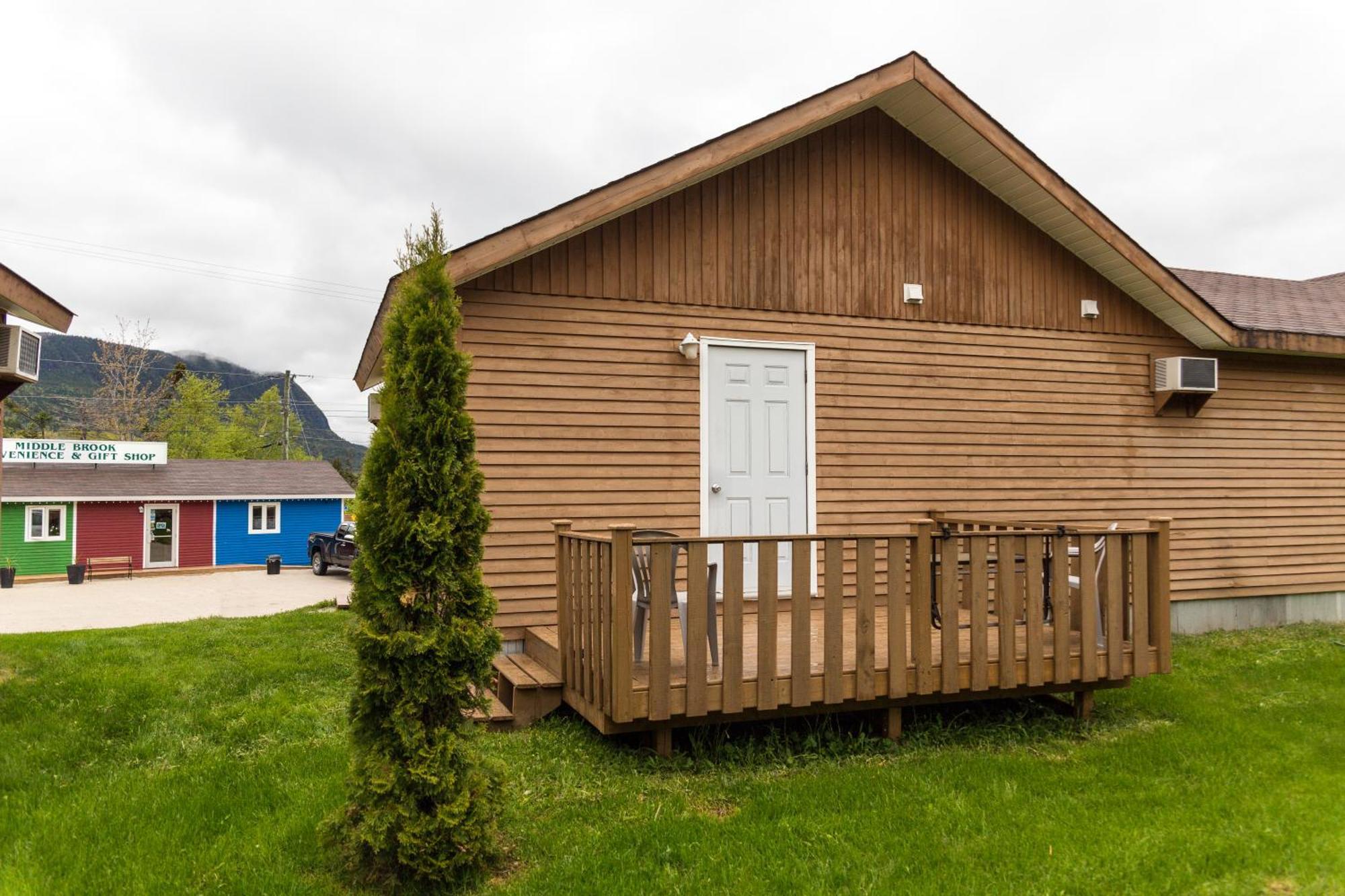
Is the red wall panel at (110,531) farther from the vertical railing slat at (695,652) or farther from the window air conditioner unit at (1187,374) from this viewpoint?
the window air conditioner unit at (1187,374)

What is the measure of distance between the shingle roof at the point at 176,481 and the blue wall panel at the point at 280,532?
17.1 inches

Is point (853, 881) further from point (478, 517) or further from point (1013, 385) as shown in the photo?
point (1013, 385)

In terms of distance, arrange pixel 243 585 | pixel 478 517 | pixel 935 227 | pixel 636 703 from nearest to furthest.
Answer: pixel 478 517 → pixel 636 703 → pixel 935 227 → pixel 243 585

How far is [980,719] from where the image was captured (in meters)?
5.43

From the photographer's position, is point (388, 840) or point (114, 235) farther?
point (114, 235)

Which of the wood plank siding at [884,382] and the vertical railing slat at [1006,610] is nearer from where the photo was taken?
the vertical railing slat at [1006,610]

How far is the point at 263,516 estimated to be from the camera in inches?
1024

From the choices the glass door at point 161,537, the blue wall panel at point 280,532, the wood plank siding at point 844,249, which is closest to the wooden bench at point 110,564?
the glass door at point 161,537

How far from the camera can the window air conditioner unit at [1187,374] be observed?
7.79m

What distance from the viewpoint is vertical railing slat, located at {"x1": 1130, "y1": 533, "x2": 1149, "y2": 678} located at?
17.1 ft

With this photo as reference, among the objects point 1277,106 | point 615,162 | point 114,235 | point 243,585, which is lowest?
point 243,585

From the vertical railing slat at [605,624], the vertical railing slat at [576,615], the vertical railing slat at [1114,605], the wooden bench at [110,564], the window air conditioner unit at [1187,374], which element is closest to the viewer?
the vertical railing slat at [605,624]

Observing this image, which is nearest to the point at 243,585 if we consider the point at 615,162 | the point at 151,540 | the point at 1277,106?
the point at 151,540

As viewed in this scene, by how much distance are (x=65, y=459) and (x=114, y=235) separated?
8318 cm
